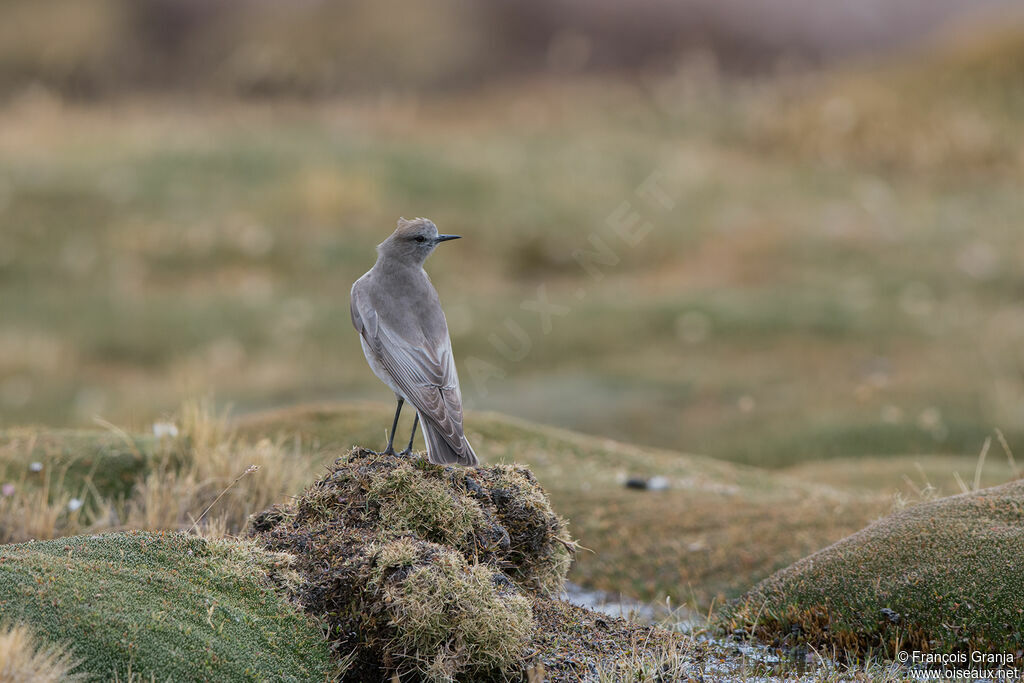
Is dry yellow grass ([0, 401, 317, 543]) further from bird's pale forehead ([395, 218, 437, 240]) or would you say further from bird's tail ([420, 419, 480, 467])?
bird's pale forehead ([395, 218, 437, 240])

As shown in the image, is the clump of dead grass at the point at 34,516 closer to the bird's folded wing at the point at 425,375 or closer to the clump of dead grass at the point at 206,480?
the clump of dead grass at the point at 206,480

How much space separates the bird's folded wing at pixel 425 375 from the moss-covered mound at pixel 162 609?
3.65 feet

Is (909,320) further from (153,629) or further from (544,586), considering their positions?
(153,629)

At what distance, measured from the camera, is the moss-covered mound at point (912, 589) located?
21.0ft

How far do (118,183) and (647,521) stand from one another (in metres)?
18.2

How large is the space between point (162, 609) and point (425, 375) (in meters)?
1.81

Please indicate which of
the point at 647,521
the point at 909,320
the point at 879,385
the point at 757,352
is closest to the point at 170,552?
the point at 647,521

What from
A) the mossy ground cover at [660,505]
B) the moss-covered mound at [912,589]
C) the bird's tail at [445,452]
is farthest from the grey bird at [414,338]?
the mossy ground cover at [660,505]

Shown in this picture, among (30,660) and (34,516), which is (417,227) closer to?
(30,660)

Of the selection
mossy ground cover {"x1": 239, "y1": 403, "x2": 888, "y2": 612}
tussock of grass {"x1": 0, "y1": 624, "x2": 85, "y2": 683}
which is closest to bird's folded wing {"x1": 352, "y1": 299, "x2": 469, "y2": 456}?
tussock of grass {"x1": 0, "y1": 624, "x2": 85, "y2": 683}

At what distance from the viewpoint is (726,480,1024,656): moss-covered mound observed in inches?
252

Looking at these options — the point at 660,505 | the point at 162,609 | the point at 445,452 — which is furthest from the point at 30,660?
the point at 660,505

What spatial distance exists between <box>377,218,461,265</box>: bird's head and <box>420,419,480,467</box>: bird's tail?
114 cm

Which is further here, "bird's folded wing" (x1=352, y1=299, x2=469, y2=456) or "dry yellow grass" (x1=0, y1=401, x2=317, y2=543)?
"dry yellow grass" (x1=0, y1=401, x2=317, y2=543)
